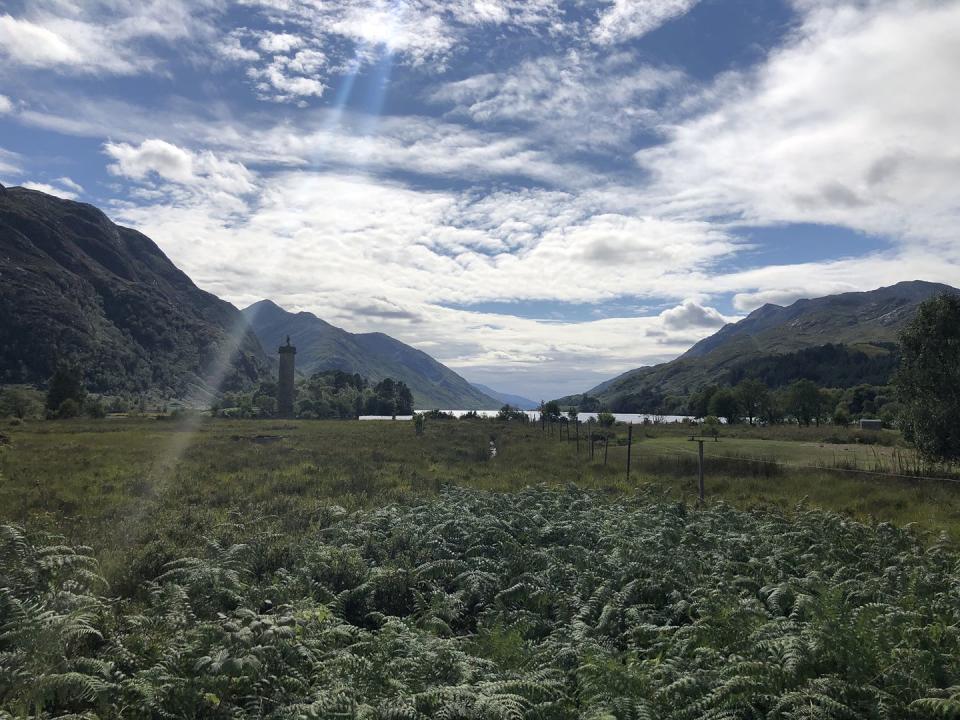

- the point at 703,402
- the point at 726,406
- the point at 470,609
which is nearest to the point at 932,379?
the point at 470,609

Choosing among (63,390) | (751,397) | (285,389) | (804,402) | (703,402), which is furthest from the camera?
(703,402)

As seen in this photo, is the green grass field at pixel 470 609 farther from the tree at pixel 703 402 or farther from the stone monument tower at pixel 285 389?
the stone monument tower at pixel 285 389

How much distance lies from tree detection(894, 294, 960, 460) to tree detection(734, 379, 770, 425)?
7873 cm

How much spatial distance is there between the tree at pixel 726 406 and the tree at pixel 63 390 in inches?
4175

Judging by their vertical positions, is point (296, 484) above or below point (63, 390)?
below

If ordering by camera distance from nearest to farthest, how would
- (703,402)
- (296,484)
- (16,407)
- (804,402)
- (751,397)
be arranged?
(296,484) → (16,407) → (804,402) → (751,397) → (703,402)

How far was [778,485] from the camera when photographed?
2377 centimetres

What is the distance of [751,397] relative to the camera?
362 feet

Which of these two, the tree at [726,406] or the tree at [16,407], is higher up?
the tree at [726,406]

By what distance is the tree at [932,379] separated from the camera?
101ft

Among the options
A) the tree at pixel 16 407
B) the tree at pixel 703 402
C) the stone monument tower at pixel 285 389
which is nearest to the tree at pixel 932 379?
the tree at pixel 703 402

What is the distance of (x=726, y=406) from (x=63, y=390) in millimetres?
110761

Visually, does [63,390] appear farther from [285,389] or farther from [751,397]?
[751,397]

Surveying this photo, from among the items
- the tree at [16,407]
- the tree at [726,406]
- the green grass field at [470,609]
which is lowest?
the tree at [16,407]
